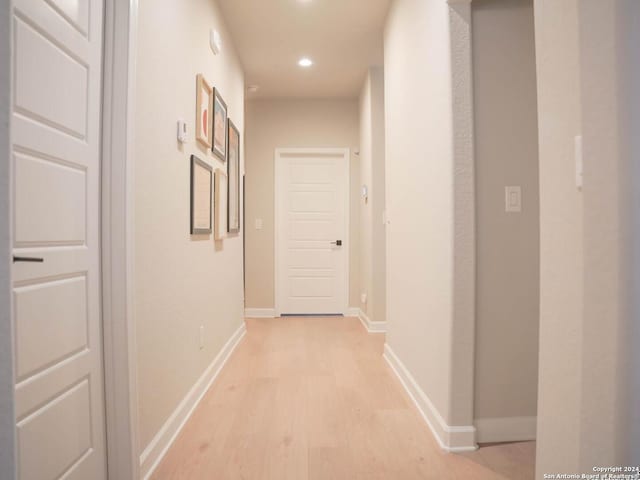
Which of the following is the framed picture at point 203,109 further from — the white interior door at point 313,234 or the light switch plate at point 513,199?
the white interior door at point 313,234

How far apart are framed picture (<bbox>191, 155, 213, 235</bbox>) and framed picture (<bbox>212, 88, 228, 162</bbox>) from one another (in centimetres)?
23

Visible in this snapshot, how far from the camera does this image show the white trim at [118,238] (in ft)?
4.74

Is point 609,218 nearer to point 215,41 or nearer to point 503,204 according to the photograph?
point 503,204

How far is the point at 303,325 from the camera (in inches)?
177

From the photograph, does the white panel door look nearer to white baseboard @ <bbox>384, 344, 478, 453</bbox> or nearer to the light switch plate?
white baseboard @ <bbox>384, 344, 478, 453</bbox>

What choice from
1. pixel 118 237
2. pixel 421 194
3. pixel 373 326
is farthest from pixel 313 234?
pixel 118 237

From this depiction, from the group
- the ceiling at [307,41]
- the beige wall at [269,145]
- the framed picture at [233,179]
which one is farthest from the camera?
the beige wall at [269,145]

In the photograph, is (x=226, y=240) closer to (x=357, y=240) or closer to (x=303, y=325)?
(x=303, y=325)

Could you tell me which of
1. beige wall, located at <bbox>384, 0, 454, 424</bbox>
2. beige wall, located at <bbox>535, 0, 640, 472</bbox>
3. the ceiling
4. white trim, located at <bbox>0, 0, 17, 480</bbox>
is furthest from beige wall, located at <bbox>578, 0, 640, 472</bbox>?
the ceiling

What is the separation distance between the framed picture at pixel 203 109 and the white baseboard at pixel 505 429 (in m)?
2.20

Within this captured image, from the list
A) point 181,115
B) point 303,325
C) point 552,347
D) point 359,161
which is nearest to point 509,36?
point 552,347

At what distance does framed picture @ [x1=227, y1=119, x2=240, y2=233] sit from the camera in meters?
3.38

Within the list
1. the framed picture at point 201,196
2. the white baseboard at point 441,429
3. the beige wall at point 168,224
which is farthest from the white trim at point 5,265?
the white baseboard at point 441,429

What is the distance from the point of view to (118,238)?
144cm
